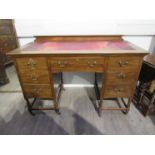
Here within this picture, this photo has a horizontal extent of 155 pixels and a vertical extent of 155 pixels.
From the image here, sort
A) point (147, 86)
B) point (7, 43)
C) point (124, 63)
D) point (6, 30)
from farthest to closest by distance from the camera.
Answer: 1. point (7, 43)
2. point (6, 30)
3. point (147, 86)
4. point (124, 63)

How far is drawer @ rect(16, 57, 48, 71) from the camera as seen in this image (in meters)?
1.11

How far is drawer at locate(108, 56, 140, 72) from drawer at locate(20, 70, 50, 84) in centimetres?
69

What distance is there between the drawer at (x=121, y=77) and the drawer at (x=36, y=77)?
683 mm

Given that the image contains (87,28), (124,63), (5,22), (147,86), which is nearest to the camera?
(124,63)

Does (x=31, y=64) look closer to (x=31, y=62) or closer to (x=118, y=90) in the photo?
(x=31, y=62)

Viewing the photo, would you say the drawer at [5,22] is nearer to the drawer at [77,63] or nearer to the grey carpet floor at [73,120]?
the grey carpet floor at [73,120]

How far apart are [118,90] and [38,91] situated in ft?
3.11

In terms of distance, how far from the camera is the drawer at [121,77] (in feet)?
3.88

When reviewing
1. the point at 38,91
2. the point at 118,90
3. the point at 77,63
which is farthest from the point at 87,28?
the point at 38,91

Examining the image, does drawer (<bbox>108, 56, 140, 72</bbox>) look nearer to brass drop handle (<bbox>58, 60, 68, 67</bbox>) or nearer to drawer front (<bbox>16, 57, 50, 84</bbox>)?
brass drop handle (<bbox>58, 60, 68, 67</bbox>)

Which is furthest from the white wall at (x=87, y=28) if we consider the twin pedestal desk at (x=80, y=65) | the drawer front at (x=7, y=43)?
the drawer front at (x=7, y=43)

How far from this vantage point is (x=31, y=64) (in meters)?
1.14

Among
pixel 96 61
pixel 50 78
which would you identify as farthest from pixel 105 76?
pixel 50 78

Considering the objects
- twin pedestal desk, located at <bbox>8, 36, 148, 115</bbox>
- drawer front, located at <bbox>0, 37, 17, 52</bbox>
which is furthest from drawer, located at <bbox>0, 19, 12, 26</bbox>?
twin pedestal desk, located at <bbox>8, 36, 148, 115</bbox>
